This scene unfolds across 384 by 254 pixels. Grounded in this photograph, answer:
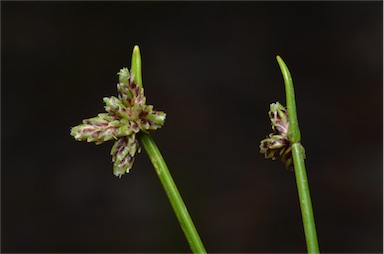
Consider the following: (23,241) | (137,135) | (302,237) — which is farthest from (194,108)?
(137,135)

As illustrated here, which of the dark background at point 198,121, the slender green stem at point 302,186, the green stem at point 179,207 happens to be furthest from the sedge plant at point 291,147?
the dark background at point 198,121

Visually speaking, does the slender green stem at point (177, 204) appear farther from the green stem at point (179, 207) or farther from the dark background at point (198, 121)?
the dark background at point (198, 121)

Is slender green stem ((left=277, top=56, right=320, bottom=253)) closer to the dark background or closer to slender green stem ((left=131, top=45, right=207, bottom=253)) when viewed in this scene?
slender green stem ((left=131, top=45, right=207, bottom=253))

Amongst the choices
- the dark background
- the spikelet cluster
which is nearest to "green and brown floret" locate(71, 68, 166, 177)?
the spikelet cluster

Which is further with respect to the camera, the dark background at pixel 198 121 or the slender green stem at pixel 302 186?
the dark background at pixel 198 121

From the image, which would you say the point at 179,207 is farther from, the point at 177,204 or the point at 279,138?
the point at 279,138

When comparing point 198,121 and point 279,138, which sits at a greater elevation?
point 198,121

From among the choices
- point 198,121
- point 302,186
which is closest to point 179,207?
point 302,186
